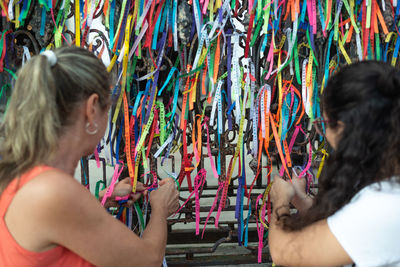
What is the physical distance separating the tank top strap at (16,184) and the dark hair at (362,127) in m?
0.74

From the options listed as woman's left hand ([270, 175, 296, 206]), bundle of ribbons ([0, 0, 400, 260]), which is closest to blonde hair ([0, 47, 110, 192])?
bundle of ribbons ([0, 0, 400, 260])

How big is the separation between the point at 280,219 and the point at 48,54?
0.85 metres

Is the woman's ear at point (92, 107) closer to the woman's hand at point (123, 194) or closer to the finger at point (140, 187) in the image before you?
the woman's hand at point (123, 194)

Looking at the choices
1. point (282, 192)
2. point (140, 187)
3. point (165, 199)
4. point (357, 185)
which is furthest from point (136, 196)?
point (357, 185)

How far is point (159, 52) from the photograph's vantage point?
6.12ft

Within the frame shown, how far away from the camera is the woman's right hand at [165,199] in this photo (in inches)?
60.6

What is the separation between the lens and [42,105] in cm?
112

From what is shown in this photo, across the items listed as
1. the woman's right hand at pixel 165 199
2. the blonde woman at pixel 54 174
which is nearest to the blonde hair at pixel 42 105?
the blonde woman at pixel 54 174

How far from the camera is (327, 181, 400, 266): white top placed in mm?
1094

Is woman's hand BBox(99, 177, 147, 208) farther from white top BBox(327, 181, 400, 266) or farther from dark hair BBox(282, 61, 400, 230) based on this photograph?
white top BBox(327, 181, 400, 266)

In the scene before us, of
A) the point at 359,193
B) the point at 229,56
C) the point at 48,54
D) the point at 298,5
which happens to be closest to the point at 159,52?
the point at 229,56

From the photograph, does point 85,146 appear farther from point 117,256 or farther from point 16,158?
point 117,256

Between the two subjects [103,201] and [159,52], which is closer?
[103,201]

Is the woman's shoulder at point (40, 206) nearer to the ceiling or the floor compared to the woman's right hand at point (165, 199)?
nearer to the ceiling
